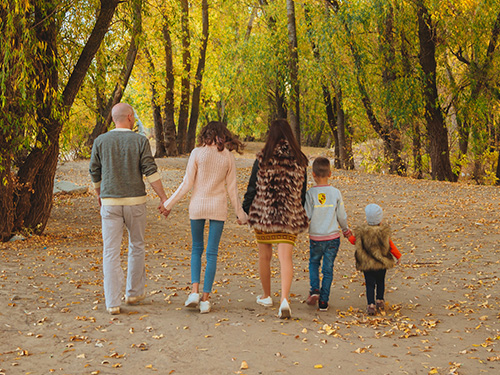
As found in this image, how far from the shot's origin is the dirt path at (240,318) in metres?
4.46

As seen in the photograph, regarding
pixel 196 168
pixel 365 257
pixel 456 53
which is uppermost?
pixel 456 53

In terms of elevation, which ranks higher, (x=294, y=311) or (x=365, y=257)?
(x=365, y=257)

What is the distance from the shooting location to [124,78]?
16.6 metres

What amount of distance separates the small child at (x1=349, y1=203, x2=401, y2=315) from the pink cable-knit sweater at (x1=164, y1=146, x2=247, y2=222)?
1252 millimetres

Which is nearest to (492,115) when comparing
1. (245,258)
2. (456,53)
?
(456,53)

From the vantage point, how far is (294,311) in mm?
5883

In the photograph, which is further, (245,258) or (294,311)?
(245,258)

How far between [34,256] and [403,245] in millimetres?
6153

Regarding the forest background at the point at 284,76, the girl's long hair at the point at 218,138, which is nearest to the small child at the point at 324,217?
the girl's long hair at the point at 218,138

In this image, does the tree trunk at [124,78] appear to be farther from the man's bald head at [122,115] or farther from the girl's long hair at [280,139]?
the girl's long hair at [280,139]

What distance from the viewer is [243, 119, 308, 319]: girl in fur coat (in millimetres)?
5539

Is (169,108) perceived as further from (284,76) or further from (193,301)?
(193,301)

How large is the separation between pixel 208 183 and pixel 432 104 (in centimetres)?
1443

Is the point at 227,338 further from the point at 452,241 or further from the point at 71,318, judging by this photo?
the point at 452,241
